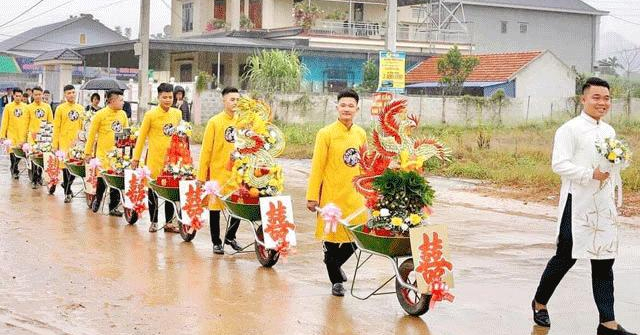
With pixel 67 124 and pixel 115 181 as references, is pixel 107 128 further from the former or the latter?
pixel 67 124

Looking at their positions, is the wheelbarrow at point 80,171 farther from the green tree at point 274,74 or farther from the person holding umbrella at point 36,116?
the green tree at point 274,74

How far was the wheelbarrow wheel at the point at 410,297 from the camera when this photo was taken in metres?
8.43

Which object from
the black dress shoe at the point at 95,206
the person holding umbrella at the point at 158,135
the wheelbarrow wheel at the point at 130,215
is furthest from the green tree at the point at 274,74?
the person holding umbrella at the point at 158,135

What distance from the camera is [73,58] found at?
156 feet

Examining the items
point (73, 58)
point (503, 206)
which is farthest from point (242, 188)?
point (73, 58)

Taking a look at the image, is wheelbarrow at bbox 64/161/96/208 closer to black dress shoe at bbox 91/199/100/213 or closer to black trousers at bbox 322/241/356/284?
black dress shoe at bbox 91/199/100/213

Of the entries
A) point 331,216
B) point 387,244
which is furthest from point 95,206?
point 387,244

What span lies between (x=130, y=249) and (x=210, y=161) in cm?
136

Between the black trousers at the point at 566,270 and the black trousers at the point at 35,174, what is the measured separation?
13.5 meters

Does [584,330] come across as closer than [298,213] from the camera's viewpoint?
Result: Yes

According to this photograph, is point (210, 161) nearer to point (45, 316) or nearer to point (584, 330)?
point (45, 316)

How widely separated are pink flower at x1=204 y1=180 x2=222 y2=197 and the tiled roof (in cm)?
3401

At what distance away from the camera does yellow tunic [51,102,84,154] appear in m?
17.9

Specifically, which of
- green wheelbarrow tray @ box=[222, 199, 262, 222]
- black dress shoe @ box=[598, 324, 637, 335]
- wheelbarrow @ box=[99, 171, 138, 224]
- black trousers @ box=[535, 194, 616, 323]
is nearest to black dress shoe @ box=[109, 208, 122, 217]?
wheelbarrow @ box=[99, 171, 138, 224]
